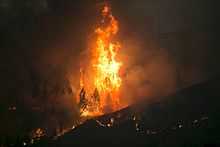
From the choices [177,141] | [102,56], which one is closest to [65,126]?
Result: [102,56]

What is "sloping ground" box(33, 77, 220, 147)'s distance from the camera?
321ft

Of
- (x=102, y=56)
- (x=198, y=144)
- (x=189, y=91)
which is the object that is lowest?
(x=198, y=144)

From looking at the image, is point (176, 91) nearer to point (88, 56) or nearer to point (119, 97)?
point (119, 97)

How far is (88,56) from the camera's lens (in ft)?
350

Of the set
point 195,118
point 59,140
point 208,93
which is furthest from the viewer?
point 208,93

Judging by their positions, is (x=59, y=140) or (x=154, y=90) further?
(x=154, y=90)

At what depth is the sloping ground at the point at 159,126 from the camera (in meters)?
97.9

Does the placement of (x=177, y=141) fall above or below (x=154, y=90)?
below

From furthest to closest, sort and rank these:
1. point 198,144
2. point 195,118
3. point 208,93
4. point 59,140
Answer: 1. point 208,93
2. point 195,118
3. point 59,140
4. point 198,144

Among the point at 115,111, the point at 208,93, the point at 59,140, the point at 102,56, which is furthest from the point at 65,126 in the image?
the point at 208,93

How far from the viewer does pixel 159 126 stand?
105438 millimetres

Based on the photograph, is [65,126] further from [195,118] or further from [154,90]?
[195,118]

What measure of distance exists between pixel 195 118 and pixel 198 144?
55.3ft

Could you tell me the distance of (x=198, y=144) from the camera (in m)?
92.1
